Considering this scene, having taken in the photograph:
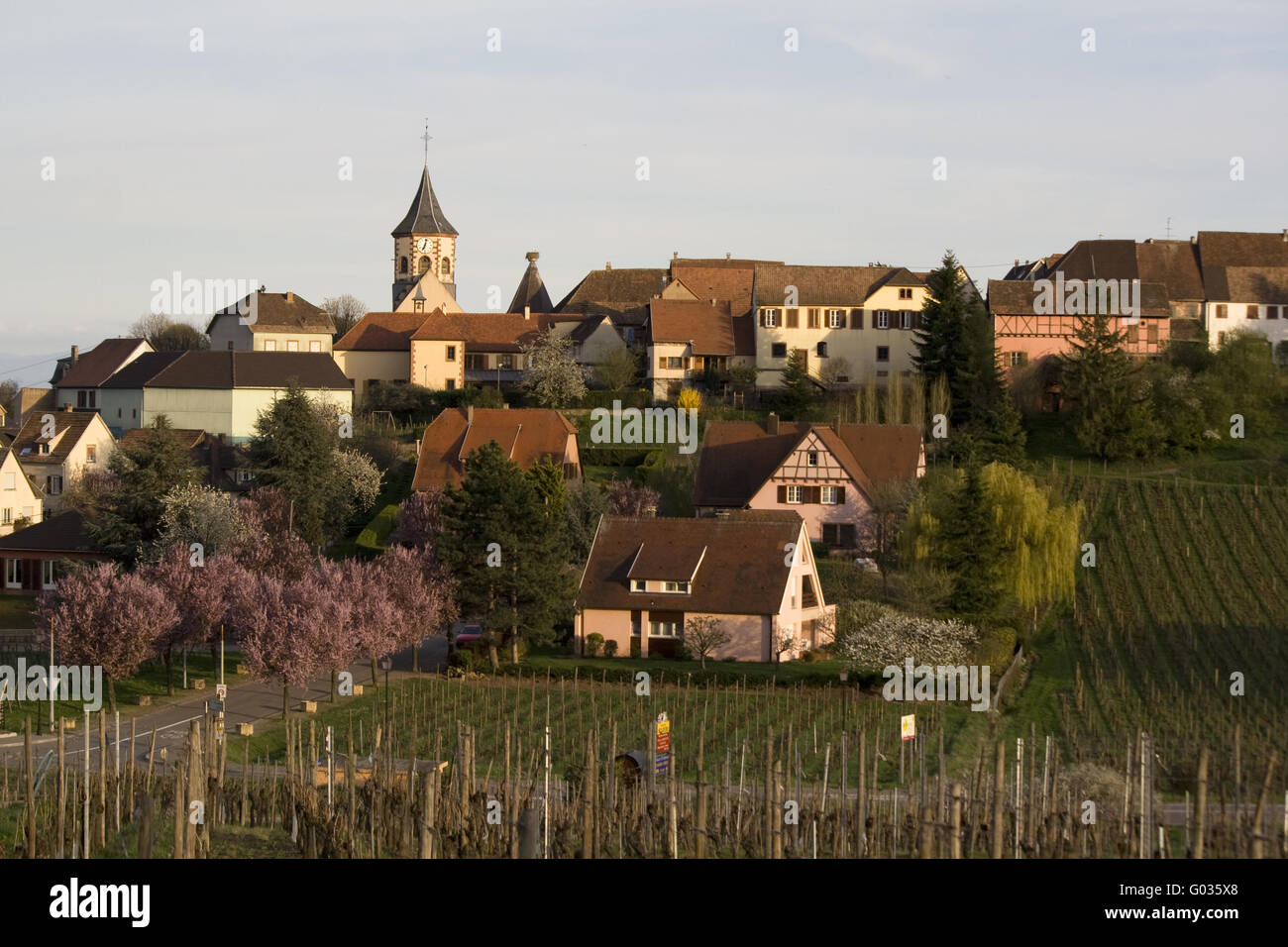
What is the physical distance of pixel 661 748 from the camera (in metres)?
23.4

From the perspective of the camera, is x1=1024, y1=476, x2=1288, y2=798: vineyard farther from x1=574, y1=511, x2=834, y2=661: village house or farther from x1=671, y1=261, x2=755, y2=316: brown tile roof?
x1=671, y1=261, x2=755, y2=316: brown tile roof

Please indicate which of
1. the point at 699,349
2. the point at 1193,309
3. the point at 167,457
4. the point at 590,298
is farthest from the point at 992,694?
the point at 590,298

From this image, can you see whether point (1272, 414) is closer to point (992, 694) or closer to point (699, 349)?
point (699, 349)

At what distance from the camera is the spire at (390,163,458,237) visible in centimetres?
10556

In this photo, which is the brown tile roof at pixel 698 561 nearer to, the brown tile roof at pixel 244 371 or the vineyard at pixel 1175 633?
the vineyard at pixel 1175 633

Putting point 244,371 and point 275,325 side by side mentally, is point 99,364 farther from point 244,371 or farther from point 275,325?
point 244,371

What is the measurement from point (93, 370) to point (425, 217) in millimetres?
32909

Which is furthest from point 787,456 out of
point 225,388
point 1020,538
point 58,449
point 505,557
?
point 58,449

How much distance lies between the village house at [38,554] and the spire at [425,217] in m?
56.6

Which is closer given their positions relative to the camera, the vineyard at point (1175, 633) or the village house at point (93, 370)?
the vineyard at point (1175, 633)

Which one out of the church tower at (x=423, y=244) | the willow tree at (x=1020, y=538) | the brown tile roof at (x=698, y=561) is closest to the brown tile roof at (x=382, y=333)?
the church tower at (x=423, y=244)

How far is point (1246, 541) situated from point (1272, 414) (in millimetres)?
16446

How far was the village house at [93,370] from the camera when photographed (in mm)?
76812

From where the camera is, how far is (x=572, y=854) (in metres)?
18.2
